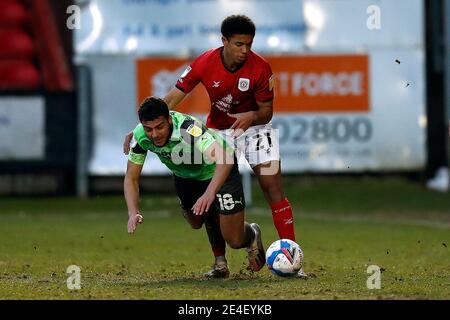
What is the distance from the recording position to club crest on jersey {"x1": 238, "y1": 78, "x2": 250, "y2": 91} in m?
11.0

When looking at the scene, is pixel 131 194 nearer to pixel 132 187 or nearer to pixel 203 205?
pixel 132 187

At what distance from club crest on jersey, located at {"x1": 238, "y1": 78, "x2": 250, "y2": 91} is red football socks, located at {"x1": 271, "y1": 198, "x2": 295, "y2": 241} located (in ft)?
3.53

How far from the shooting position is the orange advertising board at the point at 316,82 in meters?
22.6

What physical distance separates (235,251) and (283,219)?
3.39m

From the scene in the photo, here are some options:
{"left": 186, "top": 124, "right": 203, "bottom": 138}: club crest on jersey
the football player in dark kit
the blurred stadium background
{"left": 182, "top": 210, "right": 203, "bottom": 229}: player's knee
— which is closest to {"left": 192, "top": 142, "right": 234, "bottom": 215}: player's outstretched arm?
the football player in dark kit

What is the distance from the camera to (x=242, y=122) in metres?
11.0

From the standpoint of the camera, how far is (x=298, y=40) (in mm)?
22594

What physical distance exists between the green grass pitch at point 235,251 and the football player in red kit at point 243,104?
23.3 inches

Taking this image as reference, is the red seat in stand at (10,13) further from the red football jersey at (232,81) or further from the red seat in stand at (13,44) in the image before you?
the red football jersey at (232,81)

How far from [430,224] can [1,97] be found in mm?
8523

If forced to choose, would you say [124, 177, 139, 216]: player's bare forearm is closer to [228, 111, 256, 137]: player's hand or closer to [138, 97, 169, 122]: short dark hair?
[138, 97, 169, 122]: short dark hair

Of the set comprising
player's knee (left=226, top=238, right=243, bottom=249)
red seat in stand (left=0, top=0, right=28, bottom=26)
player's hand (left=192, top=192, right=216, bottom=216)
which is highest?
red seat in stand (left=0, top=0, right=28, bottom=26)

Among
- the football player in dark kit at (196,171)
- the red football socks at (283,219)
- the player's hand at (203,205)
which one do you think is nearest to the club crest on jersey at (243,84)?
the football player in dark kit at (196,171)

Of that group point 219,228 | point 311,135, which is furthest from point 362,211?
point 219,228
